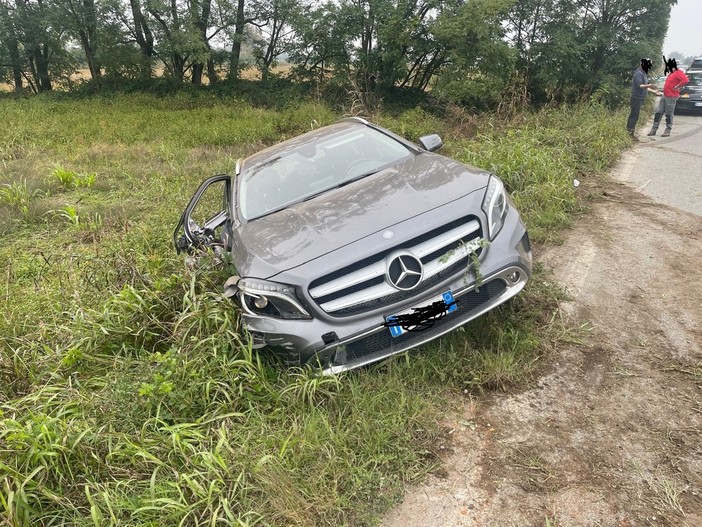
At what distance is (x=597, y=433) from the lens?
98.4 inches

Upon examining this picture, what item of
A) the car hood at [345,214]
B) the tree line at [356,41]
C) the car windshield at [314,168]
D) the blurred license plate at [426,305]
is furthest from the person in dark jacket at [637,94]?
the blurred license plate at [426,305]

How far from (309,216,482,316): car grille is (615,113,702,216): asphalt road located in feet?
12.9

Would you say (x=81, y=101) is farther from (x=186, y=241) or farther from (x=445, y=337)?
(x=445, y=337)

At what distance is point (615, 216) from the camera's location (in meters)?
5.34

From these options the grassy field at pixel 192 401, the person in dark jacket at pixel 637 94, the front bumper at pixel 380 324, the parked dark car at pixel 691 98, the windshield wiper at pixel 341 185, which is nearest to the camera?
the grassy field at pixel 192 401

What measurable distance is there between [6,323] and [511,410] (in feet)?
11.6

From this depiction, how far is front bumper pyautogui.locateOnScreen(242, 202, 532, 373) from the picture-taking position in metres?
2.72

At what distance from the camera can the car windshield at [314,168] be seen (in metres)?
3.78

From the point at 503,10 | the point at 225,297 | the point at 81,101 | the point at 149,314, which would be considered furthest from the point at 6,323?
the point at 81,101

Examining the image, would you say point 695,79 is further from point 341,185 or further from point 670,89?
point 341,185

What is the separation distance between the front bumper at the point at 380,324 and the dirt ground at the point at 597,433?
0.51 meters

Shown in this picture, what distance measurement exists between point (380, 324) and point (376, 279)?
25 centimetres

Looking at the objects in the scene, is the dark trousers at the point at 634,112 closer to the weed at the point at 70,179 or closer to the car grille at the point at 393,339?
the car grille at the point at 393,339

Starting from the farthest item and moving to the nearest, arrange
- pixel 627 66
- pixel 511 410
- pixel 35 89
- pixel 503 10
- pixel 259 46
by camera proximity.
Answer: pixel 35 89
pixel 259 46
pixel 627 66
pixel 503 10
pixel 511 410
